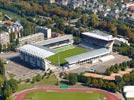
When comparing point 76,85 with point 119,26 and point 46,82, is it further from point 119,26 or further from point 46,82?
point 119,26

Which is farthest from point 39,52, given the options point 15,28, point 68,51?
point 15,28

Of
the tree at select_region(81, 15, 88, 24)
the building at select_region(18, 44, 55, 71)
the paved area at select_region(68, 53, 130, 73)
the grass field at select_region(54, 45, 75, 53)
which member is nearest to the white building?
the grass field at select_region(54, 45, 75, 53)

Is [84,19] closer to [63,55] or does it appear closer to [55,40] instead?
[55,40]

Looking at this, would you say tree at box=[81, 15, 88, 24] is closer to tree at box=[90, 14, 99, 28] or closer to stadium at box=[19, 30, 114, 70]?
tree at box=[90, 14, 99, 28]

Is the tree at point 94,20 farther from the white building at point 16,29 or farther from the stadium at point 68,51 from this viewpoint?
the white building at point 16,29

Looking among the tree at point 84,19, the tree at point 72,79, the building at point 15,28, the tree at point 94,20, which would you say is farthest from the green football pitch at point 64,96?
the tree at point 84,19

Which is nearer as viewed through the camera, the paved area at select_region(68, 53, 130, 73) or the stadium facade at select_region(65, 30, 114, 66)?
the paved area at select_region(68, 53, 130, 73)

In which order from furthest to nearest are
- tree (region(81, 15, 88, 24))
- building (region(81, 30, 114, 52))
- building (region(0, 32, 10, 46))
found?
tree (region(81, 15, 88, 24))
building (region(0, 32, 10, 46))
building (region(81, 30, 114, 52))

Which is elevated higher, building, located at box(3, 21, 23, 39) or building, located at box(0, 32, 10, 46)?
building, located at box(3, 21, 23, 39)
